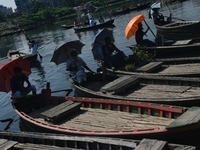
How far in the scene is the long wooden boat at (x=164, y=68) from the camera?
45.9ft

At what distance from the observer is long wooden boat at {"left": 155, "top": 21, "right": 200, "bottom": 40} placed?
23372mm

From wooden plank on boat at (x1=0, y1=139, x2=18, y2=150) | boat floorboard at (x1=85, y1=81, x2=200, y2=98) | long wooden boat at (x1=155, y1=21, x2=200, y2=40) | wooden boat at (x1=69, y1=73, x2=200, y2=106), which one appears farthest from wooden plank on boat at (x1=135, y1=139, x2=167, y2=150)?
long wooden boat at (x1=155, y1=21, x2=200, y2=40)

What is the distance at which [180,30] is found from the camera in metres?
24.1

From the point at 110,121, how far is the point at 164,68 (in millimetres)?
6118

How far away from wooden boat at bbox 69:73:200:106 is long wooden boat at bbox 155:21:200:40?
9.96 meters

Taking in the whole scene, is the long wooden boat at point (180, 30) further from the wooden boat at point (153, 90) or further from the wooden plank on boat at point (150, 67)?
the wooden boat at point (153, 90)

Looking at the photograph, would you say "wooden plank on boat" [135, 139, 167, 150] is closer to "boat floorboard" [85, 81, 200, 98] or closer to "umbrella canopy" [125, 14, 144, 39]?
"boat floorboard" [85, 81, 200, 98]

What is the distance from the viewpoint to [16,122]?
1653 cm

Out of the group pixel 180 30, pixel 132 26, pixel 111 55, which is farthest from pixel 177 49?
pixel 180 30

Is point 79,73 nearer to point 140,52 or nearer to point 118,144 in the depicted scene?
point 140,52

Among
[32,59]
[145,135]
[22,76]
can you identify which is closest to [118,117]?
[145,135]

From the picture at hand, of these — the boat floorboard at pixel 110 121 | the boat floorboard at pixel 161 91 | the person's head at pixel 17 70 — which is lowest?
the boat floorboard at pixel 110 121

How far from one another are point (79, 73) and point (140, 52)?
3.94 metres

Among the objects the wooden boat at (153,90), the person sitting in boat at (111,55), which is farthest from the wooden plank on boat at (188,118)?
the person sitting in boat at (111,55)
